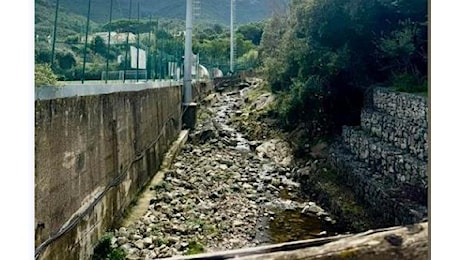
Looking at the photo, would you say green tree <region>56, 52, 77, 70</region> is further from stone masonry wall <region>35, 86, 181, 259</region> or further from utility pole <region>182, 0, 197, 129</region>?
utility pole <region>182, 0, 197, 129</region>

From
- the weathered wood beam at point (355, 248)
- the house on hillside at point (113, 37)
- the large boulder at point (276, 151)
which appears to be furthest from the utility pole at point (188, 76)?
the weathered wood beam at point (355, 248)

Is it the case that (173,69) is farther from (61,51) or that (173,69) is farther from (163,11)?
(61,51)

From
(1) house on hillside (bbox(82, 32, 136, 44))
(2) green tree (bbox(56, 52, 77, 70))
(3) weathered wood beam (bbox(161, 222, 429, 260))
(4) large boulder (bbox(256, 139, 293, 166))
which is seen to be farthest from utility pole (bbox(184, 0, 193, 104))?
(3) weathered wood beam (bbox(161, 222, 429, 260))

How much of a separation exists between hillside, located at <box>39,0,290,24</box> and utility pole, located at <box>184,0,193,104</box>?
0.11 ft

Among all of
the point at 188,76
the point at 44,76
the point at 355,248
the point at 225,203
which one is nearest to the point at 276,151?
the point at 225,203

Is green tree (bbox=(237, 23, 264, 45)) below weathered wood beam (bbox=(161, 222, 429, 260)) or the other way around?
the other way around

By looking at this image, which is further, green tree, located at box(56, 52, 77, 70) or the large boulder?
the large boulder

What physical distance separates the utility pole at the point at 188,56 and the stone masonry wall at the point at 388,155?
0.98 m

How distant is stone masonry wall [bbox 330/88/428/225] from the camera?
6.99ft

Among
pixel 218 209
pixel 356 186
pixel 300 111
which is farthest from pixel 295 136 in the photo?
pixel 218 209

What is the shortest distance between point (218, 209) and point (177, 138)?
113 centimetres

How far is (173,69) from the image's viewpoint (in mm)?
4367

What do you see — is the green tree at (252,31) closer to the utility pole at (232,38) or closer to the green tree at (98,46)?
the utility pole at (232,38)

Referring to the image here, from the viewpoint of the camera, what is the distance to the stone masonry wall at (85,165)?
183cm
